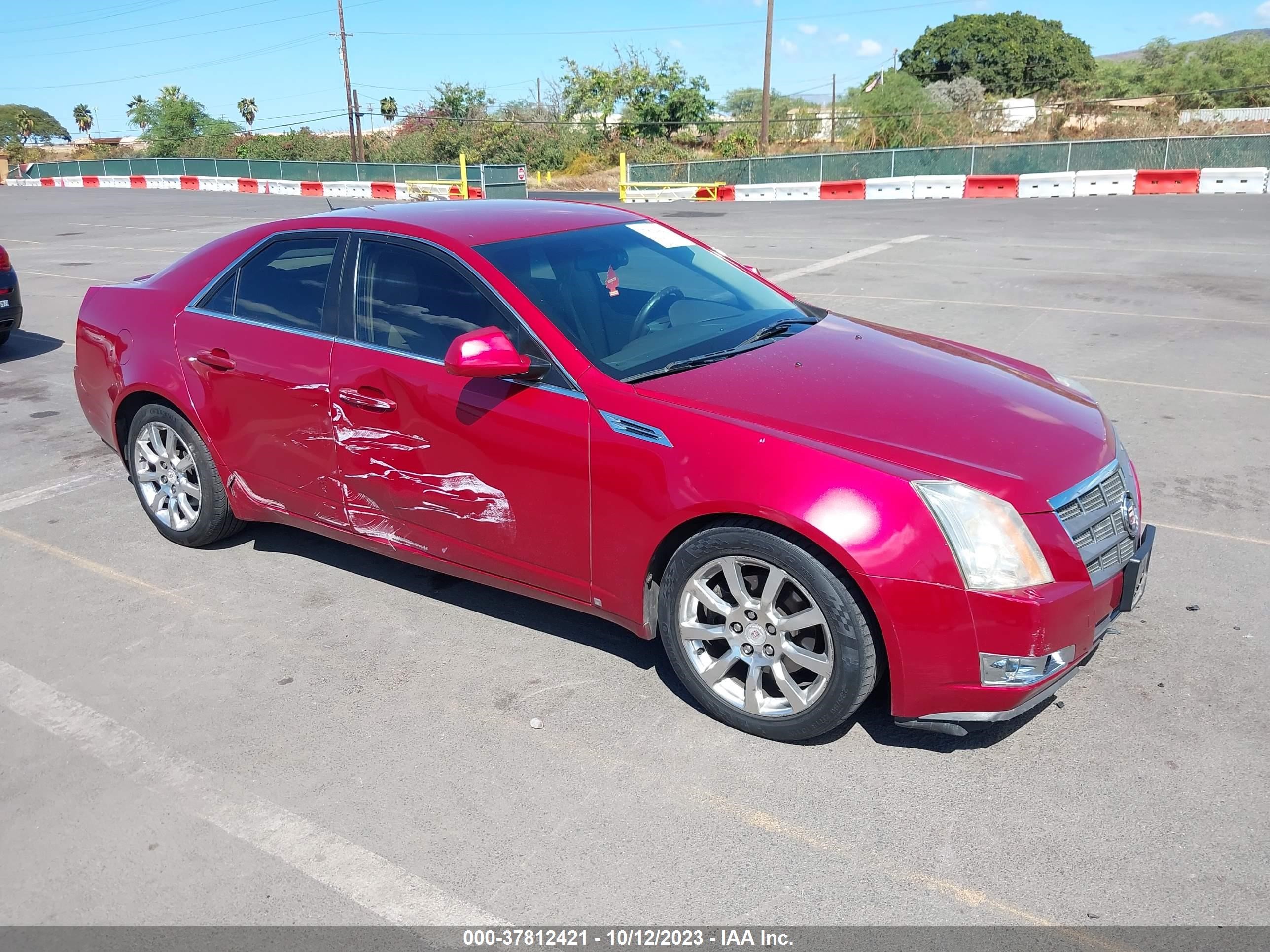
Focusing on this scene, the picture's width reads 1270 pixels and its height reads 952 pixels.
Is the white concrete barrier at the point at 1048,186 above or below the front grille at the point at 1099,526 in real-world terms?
above

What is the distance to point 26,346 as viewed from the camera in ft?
35.8

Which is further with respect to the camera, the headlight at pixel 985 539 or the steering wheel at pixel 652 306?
the steering wheel at pixel 652 306

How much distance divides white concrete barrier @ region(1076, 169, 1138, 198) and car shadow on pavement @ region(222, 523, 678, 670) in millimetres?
26423

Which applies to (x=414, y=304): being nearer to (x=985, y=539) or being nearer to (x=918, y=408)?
(x=918, y=408)

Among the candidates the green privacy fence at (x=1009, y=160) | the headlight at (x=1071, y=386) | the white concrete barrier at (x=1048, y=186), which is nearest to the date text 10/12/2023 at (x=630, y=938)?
the headlight at (x=1071, y=386)

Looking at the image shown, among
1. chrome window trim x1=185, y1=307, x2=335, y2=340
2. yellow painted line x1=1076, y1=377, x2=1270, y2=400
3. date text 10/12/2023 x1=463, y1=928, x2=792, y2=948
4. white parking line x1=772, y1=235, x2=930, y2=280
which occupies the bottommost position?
date text 10/12/2023 x1=463, y1=928, x2=792, y2=948

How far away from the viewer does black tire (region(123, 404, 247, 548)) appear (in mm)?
5039

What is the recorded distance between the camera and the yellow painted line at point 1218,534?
16.6 feet

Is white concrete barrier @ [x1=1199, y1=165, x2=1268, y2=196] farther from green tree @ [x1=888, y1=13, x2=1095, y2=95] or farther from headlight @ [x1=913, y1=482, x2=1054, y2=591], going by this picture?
green tree @ [x1=888, y1=13, x2=1095, y2=95]

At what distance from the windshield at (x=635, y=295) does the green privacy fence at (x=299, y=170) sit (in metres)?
25.0

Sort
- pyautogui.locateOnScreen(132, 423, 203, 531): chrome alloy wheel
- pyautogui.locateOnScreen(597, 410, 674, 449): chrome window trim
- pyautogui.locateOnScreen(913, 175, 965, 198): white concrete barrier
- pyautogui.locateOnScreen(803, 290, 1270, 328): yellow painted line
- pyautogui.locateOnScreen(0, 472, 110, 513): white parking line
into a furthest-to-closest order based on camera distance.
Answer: pyautogui.locateOnScreen(913, 175, 965, 198): white concrete barrier
pyautogui.locateOnScreen(803, 290, 1270, 328): yellow painted line
pyautogui.locateOnScreen(0, 472, 110, 513): white parking line
pyautogui.locateOnScreen(132, 423, 203, 531): chrome alloy wheel
pyautogui.locateOnScreen(597, 410, 674, 449): chrome window trim

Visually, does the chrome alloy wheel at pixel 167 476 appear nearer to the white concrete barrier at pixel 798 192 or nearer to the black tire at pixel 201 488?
the black tire at pixel 201 488

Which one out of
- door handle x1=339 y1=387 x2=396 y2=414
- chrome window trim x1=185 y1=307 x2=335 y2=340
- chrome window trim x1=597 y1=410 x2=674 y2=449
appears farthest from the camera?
chrome window trim x1=185 y1=307 x2=335 y2=340

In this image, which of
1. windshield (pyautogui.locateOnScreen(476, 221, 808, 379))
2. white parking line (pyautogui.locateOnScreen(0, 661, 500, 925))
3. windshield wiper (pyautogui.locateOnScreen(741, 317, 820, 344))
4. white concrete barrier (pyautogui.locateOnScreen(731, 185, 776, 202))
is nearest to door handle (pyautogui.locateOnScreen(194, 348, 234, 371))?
windshield (pyautogui.locateOnScreen(476, 221, 808, 379))
